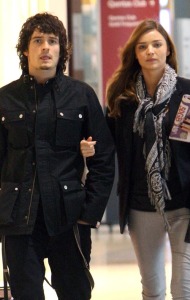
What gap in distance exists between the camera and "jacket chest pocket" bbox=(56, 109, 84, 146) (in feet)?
13.2

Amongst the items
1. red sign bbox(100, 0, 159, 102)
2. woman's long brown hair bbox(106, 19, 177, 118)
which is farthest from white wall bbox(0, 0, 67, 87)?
red sign bbox(100, 0, 159, 102)

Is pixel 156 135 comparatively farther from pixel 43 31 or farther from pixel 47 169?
pixel 43 31

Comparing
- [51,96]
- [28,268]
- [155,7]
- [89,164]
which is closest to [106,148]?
[89,164]

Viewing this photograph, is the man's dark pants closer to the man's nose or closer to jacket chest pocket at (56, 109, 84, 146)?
jacket chest pocket at (56, 109, 84, 146)

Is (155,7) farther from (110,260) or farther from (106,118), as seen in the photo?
(106,118)

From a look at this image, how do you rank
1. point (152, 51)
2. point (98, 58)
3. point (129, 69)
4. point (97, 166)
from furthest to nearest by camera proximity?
1. point (98, 58)
2. point (129, 69)
3. point (152, 51)
4. point (97, 166)

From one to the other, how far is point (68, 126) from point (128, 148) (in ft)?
1.38

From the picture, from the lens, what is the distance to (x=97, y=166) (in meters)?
4.14

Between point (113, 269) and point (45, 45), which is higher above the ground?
point (45, 45)

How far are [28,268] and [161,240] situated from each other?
750 millimetres

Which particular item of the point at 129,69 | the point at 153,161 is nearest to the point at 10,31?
the point at 129,69

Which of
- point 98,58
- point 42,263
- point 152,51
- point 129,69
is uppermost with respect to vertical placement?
point 152,51

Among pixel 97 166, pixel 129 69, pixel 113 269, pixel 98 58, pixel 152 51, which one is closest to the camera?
pixel 97 166

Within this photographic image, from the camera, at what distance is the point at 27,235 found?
397 centimetres
